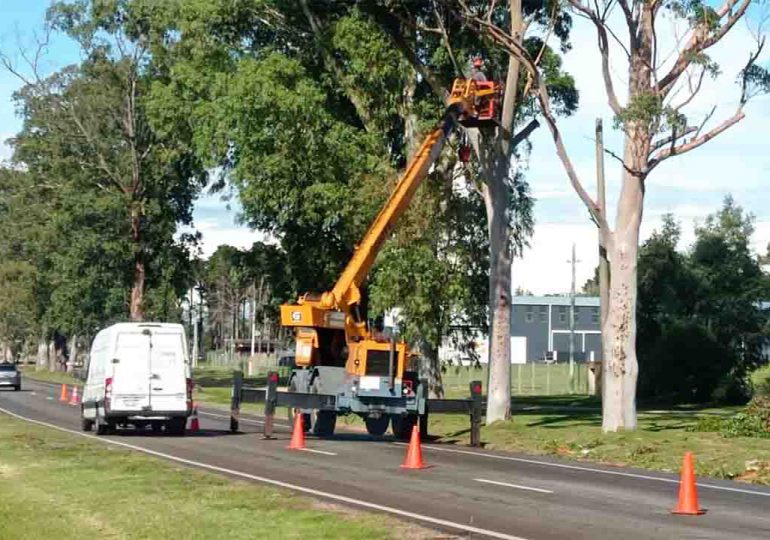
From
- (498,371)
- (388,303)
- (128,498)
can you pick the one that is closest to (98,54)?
(388,303)

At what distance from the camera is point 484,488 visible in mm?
19109

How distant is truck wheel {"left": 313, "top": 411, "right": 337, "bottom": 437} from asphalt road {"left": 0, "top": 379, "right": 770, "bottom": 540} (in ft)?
2.40

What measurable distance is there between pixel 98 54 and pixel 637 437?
1767 inches

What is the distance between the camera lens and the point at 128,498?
655 inches

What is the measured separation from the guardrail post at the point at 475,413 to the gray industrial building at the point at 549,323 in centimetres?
9843

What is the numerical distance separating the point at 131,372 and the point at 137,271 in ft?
131

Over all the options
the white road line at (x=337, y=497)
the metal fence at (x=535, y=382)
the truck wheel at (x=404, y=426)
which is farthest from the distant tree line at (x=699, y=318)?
the white road line at (x=337, y=497)

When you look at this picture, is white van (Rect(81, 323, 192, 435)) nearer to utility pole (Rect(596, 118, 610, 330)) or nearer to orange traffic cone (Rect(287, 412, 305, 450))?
orange traffic cone (Rect(287, 412, 305, 450))

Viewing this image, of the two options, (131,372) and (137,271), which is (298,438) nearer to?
(131,372)

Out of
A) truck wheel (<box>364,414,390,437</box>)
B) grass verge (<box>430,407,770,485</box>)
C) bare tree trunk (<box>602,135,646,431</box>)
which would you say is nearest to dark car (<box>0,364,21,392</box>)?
grass verge (<box>430,407,770,485</box>)

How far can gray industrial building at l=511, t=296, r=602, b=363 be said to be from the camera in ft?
422

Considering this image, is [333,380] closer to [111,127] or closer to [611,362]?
[611,362]

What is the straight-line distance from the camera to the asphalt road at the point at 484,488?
48.7 feet

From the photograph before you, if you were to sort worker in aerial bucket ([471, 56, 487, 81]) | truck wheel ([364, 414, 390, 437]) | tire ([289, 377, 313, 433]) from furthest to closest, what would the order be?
worker in aerial bucket ([471, 56, 487, 81]) → truck wheel ([364, 414, 390, 437]) → tire ([289, 377, 313, 433])
